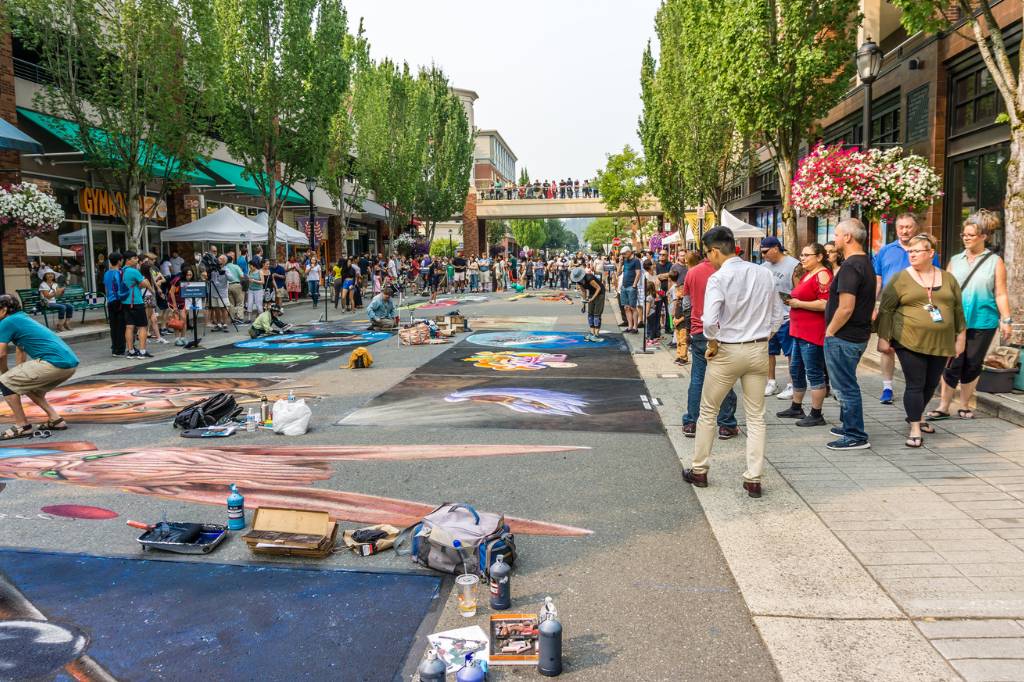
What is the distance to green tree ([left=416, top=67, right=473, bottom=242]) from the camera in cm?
4853

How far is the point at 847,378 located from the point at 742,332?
5.88 ft

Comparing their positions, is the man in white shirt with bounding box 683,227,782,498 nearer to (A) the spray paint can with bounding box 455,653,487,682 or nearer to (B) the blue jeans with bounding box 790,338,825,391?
(B) the blue jeans with bounding box 790,338,825,391

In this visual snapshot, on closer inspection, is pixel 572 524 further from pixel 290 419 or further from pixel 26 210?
pixel 26 210

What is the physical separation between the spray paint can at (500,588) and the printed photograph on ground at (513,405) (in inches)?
164

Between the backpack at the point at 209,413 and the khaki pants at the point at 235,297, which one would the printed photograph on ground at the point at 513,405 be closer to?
the backpack at the point at 209,413

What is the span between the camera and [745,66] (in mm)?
15219

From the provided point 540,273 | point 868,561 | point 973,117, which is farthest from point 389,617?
point 540,273

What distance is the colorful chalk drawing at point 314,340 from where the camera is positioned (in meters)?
16.1

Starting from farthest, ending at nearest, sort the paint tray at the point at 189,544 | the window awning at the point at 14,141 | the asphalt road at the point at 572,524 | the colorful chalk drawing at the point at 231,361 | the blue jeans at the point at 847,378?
1. the window awning at the point at 14,141
2. the colorful chalk drawing at the point at 231,361
3. the blue jeans at the point at 847,378
4. the paint tray at the point at 189,544
5. the asphalt road at the point at 572,524

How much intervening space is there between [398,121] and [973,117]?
33.1m

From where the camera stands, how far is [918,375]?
6.70m

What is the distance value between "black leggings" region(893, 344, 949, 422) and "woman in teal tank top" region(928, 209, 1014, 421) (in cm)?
115

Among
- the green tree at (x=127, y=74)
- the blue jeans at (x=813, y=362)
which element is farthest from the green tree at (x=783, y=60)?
the green tree at (x=127, y=74)

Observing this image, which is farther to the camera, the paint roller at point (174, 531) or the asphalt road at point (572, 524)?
the paint roller at point (174, 531)
